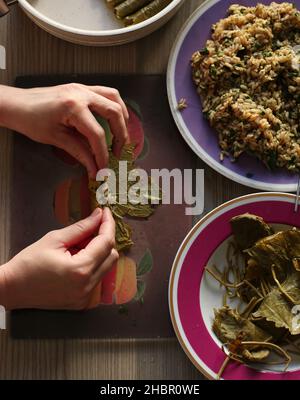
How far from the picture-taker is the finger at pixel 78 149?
1.12 metres

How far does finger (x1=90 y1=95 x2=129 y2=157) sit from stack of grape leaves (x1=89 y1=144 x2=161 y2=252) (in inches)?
1.9

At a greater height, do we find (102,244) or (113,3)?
(113,3)

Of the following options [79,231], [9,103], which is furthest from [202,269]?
[9,103]

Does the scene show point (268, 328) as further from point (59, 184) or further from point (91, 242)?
point (59, 184)

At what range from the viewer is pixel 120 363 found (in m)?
1.15

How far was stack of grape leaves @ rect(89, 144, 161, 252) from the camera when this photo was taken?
3.80 ft

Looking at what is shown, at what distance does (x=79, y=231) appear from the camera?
1092 millimetres

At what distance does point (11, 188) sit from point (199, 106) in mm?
391

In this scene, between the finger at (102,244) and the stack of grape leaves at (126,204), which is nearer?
the finger at (102,244)

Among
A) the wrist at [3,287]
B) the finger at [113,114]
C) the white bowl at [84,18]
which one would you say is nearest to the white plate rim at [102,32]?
the white bowl at [84,18]

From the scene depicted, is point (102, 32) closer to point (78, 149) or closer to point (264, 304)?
point (78, 149)

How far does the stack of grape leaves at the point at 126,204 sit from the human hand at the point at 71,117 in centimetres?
3

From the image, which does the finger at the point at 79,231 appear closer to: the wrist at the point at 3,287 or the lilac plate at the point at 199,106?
the wrist at the point at 3,287
